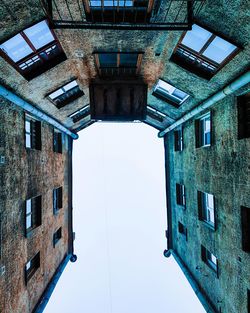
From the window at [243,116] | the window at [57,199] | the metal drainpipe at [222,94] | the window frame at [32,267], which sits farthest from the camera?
the window at [57,199]

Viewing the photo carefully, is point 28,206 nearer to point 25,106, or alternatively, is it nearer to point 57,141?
point 25,106

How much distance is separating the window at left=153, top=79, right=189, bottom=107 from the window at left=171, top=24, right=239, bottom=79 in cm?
265

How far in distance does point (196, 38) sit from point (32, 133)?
848cm

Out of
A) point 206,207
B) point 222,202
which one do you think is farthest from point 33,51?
point 206,207

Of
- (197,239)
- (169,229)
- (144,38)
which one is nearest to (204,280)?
(197,239)

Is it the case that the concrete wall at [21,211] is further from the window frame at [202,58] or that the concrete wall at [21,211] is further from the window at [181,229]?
the window at [181,229]

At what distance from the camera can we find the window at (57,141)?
17281 millimetres

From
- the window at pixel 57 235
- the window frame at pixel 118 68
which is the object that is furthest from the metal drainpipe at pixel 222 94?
the window at pixel 57 235

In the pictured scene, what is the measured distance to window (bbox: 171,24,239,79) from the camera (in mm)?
8935

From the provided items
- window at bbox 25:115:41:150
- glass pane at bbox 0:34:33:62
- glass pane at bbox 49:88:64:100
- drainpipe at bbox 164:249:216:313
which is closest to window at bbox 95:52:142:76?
glass pane at bbox 49:88:64:100

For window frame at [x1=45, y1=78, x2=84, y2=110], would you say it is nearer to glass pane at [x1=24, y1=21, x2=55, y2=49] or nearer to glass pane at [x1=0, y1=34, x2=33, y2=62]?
glass pane at [x1=24, y1=21, x2=55, y2=49]

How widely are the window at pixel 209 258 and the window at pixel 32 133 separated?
9754 mm

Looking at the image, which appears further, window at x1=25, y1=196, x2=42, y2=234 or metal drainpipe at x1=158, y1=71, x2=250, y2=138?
window at x1=25, y1=196, x2=42, y2=234

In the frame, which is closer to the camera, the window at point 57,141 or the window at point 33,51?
the window at point 33,51
